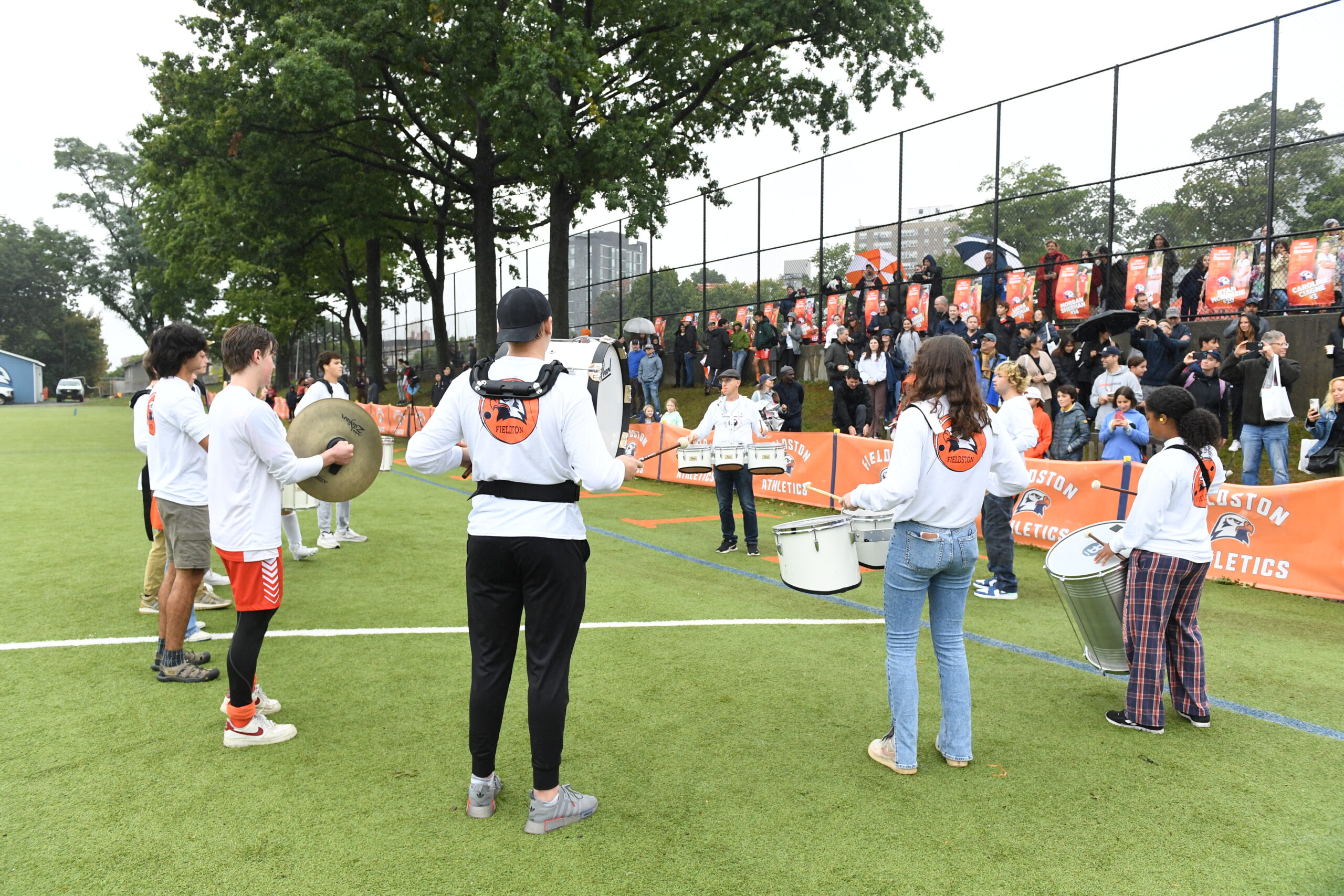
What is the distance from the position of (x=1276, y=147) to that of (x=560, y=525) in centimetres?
1483

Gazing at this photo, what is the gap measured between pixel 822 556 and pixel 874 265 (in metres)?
17.6

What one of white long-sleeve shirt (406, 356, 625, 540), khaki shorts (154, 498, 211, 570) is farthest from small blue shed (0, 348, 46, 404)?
white long-sleeve shirt (406, 356, 625, 540)

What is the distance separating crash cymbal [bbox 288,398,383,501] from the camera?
439 cm

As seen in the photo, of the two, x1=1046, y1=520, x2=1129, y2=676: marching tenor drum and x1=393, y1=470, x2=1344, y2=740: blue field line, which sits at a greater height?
x1=1046, y1=520, x2=1129, y2=676: marching tenor drum

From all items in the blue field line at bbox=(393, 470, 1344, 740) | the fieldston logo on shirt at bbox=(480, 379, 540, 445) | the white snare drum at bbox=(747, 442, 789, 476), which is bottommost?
the blue field line at bbox=(393, 470, 1344, 740)

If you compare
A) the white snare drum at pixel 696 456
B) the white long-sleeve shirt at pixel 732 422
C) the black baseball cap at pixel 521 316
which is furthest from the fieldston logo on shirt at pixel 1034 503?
the black baseball cap at pixel 521 316

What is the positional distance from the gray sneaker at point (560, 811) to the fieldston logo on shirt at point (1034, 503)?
746cm

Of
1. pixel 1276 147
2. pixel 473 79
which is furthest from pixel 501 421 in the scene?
pixel 473 79

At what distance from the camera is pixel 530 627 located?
11.0 feet

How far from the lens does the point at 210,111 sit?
70.9 feet

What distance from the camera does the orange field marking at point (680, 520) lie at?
1144 cm

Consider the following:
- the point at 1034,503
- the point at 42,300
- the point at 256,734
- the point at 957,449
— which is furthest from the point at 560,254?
the point at 42,300

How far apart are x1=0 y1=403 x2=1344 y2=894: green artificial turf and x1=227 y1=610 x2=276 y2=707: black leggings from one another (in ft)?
0.92

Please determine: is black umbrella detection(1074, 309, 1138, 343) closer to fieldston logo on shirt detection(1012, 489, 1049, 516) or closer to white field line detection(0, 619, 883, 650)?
fieldston logo on shirt detection(1012, 489, 1049, 516)
